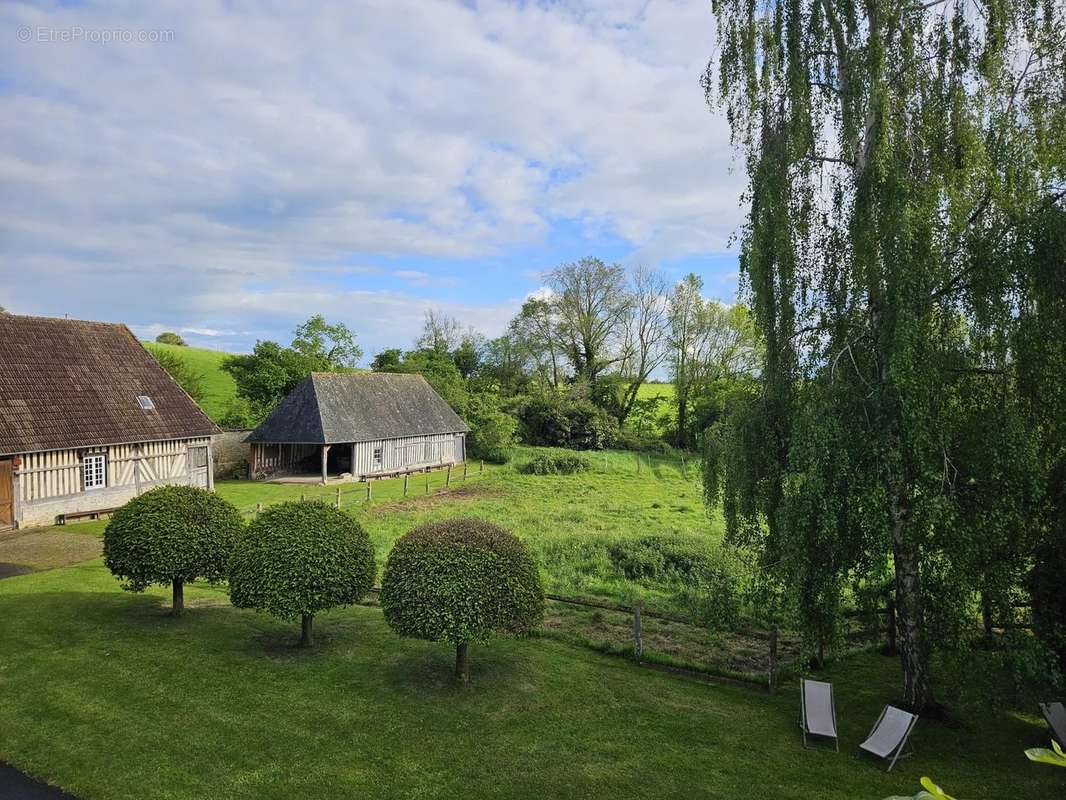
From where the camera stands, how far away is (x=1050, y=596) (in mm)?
9375

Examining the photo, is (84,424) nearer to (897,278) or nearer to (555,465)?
(555,465)

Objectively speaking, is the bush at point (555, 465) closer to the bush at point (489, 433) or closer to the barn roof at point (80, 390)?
the bush at point (489, 433)

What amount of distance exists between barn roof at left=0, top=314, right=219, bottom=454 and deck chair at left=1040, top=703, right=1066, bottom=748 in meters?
25.4

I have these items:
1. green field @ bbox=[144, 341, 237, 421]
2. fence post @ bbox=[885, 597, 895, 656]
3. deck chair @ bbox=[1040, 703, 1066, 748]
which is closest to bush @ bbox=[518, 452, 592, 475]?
green field @ bbox=[144, 341, 237, 421]

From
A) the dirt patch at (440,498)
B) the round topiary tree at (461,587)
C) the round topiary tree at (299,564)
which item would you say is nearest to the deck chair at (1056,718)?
the round topiary tree at (461,587)

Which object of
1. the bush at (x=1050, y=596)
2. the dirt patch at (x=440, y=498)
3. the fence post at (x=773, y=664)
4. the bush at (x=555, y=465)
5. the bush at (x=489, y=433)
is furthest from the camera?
the bush at (x=489, y=433)

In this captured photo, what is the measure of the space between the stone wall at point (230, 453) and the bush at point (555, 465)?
589 inches

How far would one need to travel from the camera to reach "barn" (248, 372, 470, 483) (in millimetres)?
32562

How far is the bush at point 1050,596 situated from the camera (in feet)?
30.1

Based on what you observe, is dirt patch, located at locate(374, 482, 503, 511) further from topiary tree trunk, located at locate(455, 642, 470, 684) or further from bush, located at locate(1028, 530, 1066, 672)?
bush, located at locate(1028, 530, 1066, 672)

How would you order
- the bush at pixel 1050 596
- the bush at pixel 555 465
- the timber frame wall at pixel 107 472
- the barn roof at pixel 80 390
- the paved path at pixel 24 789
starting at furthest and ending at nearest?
the bush at pixel 555 465, the barn roof at pixel 80 390, the timber frame wall at pixel 107 472, the bush at pixel 1050 596, the paved path at pixel 24 789

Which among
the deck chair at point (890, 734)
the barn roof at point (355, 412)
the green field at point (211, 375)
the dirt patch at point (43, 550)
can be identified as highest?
the green field at point (211, 375)

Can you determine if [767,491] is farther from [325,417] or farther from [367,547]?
[325,417]

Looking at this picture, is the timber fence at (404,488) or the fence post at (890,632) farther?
the timber fence at (404,488)
